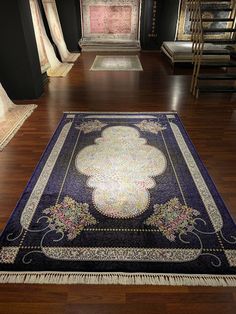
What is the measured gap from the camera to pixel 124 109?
11.7ft

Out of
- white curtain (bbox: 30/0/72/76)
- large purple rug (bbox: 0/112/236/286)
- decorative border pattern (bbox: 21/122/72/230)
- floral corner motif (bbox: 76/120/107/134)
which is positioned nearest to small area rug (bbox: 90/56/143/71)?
white curtain (bbox: 30/0/72/76)

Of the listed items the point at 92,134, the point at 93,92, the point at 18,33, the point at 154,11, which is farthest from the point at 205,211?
the point at 154,11

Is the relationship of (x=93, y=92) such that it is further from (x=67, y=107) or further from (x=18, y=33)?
(x=18, y=33)

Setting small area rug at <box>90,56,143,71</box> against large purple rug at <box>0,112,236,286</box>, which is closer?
large purple rug at <box>0,112,236,286</box>

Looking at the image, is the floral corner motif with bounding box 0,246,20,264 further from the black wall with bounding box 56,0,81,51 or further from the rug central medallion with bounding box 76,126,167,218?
the black wall with bounding box 56,0,81,51

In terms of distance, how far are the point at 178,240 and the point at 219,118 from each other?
223 centimetres

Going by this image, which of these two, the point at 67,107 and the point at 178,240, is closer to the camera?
the point at 178,240

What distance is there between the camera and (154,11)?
23.0ft

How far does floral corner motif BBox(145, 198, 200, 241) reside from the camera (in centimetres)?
169

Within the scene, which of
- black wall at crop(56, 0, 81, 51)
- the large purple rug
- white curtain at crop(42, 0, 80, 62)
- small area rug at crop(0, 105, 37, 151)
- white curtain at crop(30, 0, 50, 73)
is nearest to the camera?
the large purple rug

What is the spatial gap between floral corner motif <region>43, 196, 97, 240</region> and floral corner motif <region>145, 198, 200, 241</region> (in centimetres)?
45

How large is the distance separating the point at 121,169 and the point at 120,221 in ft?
2.12

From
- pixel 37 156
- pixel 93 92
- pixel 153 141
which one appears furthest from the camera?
pixel 93 92

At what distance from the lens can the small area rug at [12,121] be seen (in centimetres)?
280
